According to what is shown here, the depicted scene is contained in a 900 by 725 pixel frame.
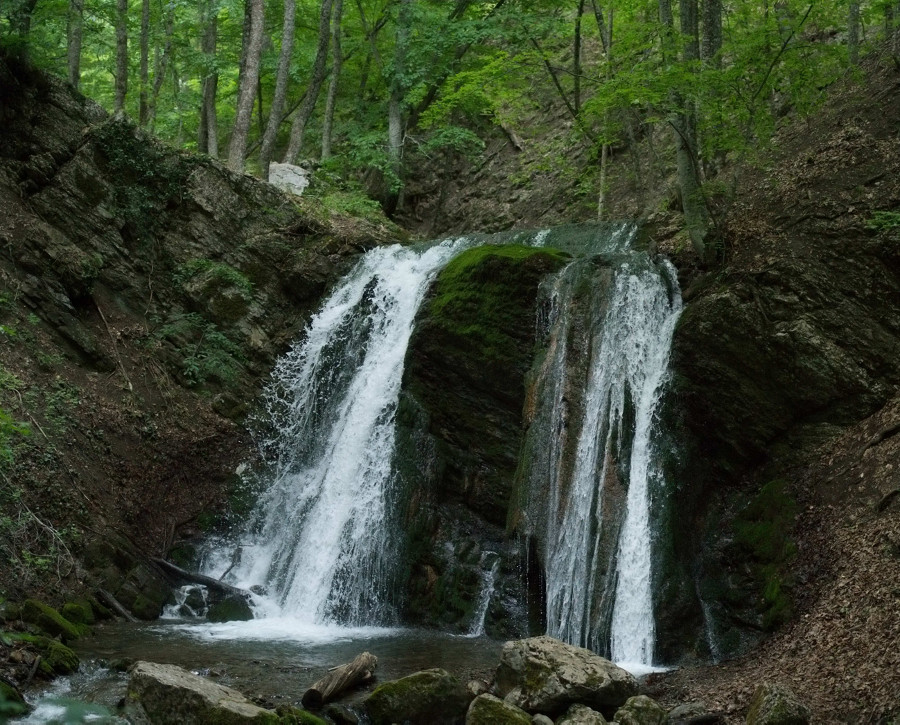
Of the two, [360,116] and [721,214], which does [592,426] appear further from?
[360,116]

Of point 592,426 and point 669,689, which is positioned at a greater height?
point 592,426

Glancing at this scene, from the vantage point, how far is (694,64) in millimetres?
11156

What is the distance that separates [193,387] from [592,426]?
23.3 feet

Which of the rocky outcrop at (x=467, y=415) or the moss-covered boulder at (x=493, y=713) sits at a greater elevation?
the rocky outcrop at (x=467, y=415)

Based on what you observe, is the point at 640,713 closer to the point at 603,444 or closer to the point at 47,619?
the point at 603,444

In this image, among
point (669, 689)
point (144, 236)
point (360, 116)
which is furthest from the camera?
point (360, 116)

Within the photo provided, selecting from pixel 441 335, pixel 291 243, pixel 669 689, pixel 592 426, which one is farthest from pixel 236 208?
pixel 669 689

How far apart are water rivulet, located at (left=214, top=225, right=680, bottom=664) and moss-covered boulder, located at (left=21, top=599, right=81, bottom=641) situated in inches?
129

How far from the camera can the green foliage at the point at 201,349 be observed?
14.0 m

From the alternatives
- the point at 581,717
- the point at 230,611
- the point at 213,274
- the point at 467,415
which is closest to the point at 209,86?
the point at 213,274

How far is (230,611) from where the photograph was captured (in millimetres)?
10727

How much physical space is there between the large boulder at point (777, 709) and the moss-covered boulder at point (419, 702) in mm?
2375

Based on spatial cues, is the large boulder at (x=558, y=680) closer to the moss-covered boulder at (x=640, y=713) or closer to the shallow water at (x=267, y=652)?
the moss-covered boulder at (x=640, y=713)

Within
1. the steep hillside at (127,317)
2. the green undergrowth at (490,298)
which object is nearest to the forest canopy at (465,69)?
the steep hillside at (127,317)
